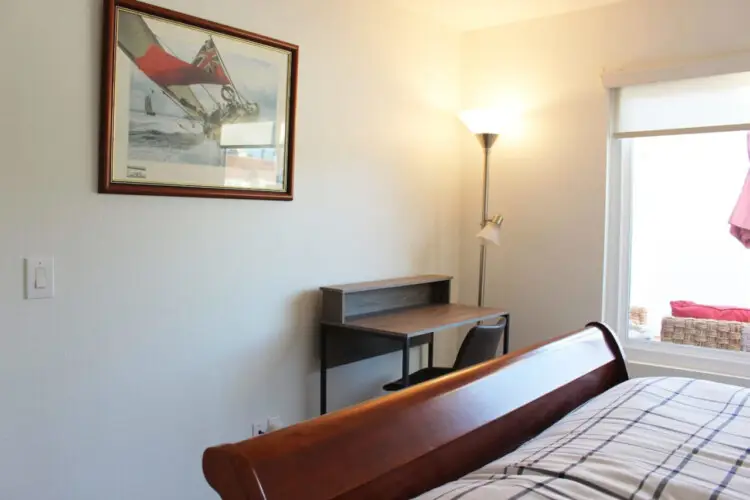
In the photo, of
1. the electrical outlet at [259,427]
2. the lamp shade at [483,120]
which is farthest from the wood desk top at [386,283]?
the lamp shade at [483,120]

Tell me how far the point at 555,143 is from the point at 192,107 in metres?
1.87

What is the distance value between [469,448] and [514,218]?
2.25 meters

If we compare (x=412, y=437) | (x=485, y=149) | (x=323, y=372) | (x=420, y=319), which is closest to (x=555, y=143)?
(x=485, y=149)

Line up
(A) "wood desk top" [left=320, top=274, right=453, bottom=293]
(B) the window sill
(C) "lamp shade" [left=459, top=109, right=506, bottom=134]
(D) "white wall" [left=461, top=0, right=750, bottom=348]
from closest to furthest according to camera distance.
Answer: (A) "wood desk top" [left=320, top=274, right=453, bottom=293], (B) the window sill, (D) "white wall" [left=461, top=0, right=750, bottom=348], (C) "lamp shade" [left=459, top=109, right=506, bottom=134]

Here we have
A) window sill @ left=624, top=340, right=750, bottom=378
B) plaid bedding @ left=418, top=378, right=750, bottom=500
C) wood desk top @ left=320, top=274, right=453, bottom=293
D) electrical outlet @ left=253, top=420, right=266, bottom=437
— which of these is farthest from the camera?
window sill @ left=624, top=340, right=750, bottom=378

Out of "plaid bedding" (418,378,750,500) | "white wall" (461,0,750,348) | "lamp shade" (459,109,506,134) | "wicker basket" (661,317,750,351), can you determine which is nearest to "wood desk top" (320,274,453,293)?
"white wall" (461,0,750,348)

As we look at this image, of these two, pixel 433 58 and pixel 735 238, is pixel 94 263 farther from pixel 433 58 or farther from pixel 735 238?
pixel 735 238

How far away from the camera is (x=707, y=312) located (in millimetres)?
3051

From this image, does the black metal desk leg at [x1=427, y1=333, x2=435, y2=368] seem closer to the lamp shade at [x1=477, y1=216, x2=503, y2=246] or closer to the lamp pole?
the lamp pole

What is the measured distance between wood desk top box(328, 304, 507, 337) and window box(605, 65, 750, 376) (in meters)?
0.71

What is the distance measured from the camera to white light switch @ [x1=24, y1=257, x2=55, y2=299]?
75.7 inches

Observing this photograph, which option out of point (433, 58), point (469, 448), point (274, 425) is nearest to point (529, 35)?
point (433, 58)

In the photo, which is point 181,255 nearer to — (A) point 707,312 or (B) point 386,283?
(B) point 386,283

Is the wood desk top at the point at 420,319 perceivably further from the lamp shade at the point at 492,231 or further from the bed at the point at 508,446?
the bed at the point at 508,446
